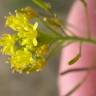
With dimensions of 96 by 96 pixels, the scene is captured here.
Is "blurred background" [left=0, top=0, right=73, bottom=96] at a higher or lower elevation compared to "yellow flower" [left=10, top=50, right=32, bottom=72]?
lower

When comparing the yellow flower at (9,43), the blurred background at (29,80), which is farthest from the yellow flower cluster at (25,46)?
the blurred background at (29,80)

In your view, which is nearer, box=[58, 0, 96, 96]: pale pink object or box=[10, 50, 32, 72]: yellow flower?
box=[10, 50, 32, 72]: yellow flower

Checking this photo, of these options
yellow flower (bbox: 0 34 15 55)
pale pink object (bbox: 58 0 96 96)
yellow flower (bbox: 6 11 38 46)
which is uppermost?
yellow flower (bbox: 6 11 38 46)

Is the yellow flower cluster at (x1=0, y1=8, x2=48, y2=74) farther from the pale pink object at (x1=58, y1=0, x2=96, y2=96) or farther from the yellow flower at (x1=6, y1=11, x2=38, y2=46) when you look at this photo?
the pale pink object at (x1=58, y1=0, x2=96, y2=96)

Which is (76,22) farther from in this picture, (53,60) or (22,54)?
(53,60)

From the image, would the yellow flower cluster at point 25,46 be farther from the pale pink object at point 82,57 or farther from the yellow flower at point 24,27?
the pale pink object at point 82,57

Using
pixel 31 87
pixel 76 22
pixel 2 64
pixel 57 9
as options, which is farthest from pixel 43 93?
pixel 76 22

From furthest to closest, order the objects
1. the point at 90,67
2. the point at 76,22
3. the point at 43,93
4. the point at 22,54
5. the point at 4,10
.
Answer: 1. the point at 4,10
2. the point at 43,93
3. the point at 76,22
4. the point at 90,67
5. the point at 22,54

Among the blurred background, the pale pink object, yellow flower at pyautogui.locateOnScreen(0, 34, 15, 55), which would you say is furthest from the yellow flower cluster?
the blurred background
